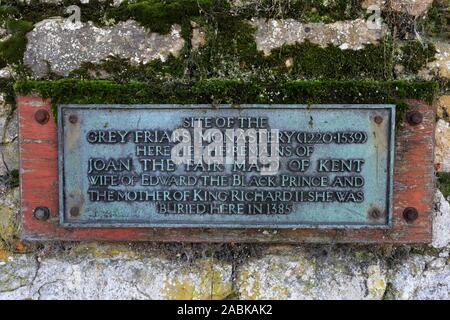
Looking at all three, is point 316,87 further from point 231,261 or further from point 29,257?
point 29,257

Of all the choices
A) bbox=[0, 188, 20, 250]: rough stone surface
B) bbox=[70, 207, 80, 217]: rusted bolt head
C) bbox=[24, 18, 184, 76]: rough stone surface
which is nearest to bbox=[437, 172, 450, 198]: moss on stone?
bbox=[24, 18, 184, 76]: rough stone surface

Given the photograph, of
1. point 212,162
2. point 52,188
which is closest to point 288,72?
point 212,162

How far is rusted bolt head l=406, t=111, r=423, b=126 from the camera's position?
2.56 meters

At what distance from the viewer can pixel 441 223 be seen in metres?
2.74

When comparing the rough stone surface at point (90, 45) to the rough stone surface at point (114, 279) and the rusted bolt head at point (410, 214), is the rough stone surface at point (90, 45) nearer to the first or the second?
the rough stone surface at point (114, 279)

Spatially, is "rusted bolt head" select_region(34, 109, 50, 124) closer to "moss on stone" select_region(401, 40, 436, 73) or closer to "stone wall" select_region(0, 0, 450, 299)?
"stone wall" select_region(0, 0, 450, 299)

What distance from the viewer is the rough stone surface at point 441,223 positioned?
2.73m

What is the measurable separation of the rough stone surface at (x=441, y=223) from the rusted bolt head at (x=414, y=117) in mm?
476

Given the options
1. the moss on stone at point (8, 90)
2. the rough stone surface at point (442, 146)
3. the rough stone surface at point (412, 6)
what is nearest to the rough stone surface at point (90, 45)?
the moss on stone at point (8, 90)

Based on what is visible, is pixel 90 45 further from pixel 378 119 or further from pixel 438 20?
pixel 438 20

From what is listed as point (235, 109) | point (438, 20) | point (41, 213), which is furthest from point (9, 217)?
point (438, 20)

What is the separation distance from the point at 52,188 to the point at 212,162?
95 centimetres

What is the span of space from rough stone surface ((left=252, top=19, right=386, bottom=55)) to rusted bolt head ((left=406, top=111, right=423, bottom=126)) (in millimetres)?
482

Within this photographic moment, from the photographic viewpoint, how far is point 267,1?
271 cm
